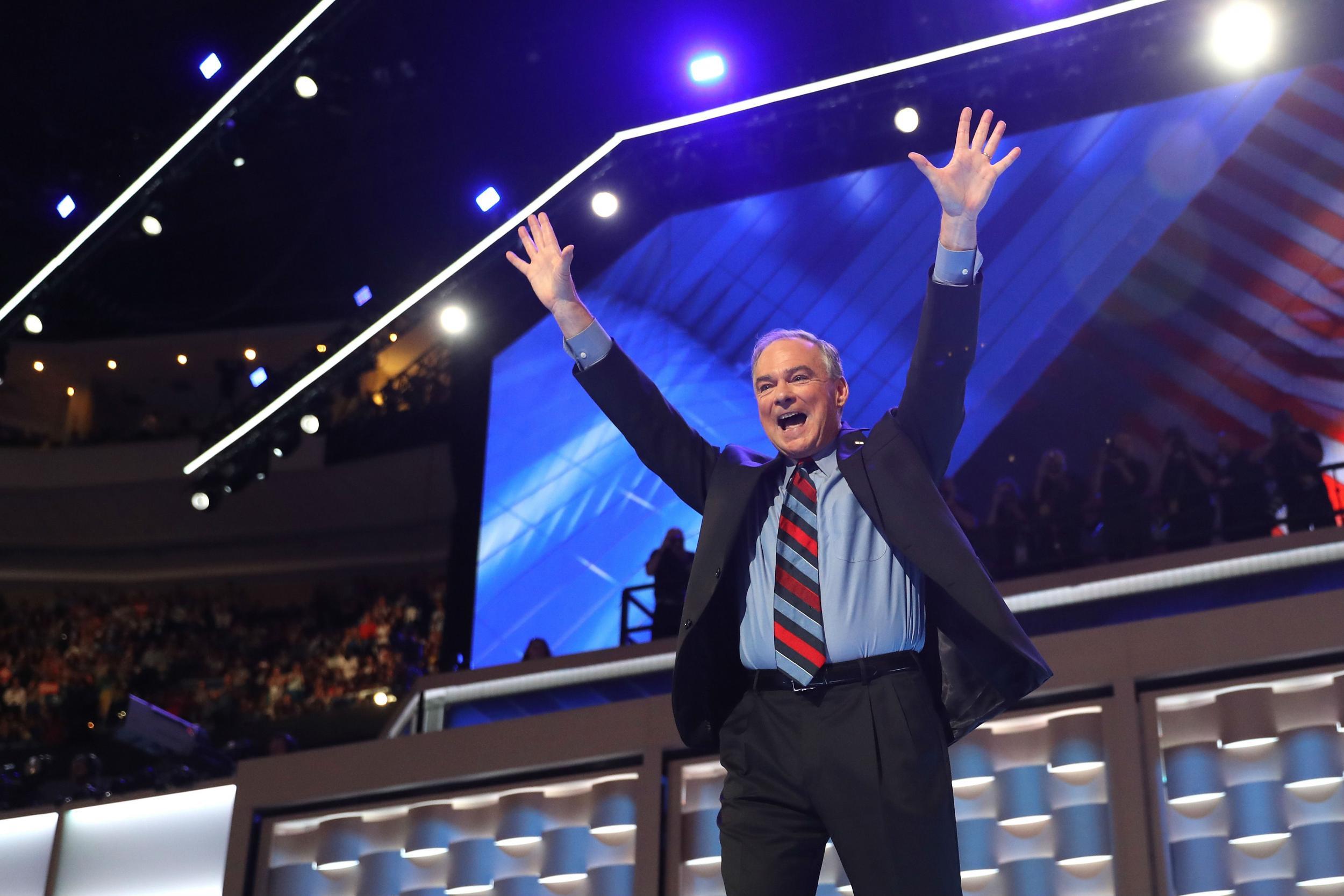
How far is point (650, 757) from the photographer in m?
4.52

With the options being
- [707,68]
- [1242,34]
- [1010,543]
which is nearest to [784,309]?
[1242,34]

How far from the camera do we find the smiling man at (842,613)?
71.6 inches

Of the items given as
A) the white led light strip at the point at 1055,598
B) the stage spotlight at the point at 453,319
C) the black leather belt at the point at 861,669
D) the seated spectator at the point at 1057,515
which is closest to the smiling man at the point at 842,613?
the black leather belt at the point at 861,669

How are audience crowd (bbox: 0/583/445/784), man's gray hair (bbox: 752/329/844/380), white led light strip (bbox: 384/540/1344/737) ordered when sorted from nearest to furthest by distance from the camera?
man's gray hair (bbox: 752/329/844/380) → white led light strip (bbox: 384/540/1344/737) → audience crowd (bbox: 0/583/445/784)

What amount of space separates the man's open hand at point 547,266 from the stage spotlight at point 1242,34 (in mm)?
4706

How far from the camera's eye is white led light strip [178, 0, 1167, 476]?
5.68 metres

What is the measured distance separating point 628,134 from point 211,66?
1907 mm

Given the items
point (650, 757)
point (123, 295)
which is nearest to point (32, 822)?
point (650, 757)

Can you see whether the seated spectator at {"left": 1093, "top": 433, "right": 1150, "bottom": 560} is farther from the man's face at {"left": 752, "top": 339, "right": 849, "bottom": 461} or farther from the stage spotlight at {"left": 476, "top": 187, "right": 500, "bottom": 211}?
the man's face at {"left": 752, "top": 339, "right": 849, "bottom": 461}

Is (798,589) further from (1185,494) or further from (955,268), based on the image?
(1185,494)

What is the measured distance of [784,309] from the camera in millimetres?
9242

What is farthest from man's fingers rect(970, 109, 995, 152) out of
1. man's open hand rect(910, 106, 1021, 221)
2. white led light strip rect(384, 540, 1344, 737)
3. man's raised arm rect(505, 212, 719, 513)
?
white led light strip rect(384, 540, 1344, 737)

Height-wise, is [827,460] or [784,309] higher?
[784,309]

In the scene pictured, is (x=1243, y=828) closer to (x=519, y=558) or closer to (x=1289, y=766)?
(x=1289, y=766)
